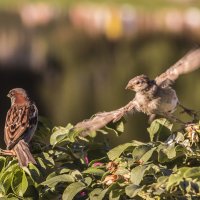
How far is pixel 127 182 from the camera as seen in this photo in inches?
130

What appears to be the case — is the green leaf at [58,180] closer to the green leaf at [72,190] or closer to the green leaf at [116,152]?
the green leaf at [72,190]

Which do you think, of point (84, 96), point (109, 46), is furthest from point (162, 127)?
point (109, 46)

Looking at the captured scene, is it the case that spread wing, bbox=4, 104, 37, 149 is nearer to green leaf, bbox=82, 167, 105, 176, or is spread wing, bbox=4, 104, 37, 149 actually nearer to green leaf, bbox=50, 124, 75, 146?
green leaf, bbox=50, 124, 75, 146

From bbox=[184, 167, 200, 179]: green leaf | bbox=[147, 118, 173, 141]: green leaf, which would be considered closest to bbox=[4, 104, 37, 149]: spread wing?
bbox=[147, 118, 173, 141]: green leaf

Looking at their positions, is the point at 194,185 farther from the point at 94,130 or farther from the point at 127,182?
the point at 94,130

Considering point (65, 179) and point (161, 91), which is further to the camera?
point (161, 91)

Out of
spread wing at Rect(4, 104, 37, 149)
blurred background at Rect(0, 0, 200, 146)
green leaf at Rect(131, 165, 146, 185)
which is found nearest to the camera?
green leaf at Rect(131, 165, 146, 185)

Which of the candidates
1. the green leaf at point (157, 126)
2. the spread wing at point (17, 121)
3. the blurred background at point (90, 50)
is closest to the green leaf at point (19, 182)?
the green leaf at point (157, 126)

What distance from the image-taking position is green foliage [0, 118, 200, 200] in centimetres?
317

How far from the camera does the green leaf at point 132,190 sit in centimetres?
309

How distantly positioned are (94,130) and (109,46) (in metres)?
30.3

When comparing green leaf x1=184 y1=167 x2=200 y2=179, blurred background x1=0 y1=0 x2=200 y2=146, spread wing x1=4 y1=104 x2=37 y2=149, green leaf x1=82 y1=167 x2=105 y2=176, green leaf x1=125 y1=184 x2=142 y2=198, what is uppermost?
green leaf x1=184 y1=167 x2=200 y2=179

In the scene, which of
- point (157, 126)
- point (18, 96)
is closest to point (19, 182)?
point (157, 126)

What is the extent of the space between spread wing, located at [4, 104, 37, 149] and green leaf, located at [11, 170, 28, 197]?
1644 millimetres
